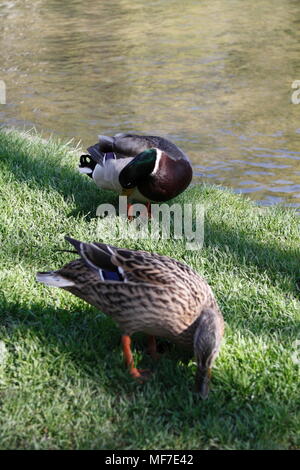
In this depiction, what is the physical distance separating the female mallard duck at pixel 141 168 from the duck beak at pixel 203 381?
2400 millimetres

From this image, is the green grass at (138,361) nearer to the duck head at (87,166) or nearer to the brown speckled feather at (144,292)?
the brown speckled feather at (144,292)

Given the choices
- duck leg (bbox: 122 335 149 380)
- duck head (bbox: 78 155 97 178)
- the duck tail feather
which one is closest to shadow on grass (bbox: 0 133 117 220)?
duck head (bbox: 78 155 97 178)

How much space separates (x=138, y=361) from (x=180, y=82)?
8455 millimetres

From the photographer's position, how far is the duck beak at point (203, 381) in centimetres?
295

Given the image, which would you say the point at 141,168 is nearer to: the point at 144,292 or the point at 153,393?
the point at 144,292

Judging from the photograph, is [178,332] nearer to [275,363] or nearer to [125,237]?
[275,363]

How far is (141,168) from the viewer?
5129 millimetres

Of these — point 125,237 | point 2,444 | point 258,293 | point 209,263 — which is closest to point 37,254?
point 125,237

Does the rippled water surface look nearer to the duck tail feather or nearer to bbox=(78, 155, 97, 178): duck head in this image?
the duck tail feather

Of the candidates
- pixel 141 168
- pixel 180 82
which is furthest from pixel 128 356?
pixel 180 82

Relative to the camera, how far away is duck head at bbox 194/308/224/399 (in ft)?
9.61

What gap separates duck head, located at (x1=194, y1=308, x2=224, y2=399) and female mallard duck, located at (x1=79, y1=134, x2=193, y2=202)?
2263 millimetres

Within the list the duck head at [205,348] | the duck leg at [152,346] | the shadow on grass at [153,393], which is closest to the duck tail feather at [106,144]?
the shadow on grass at [153,393]

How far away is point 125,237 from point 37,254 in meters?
0.66
